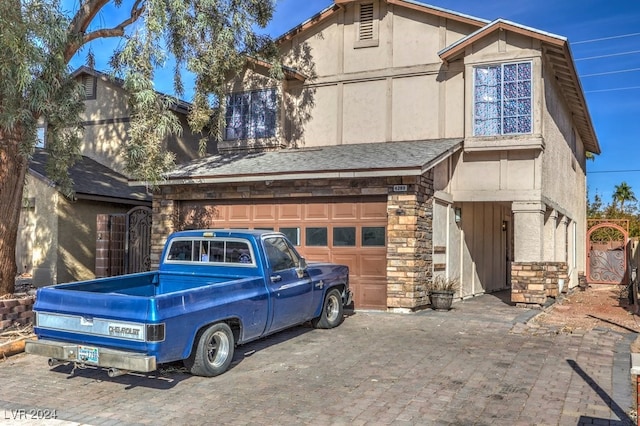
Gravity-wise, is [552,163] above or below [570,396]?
above

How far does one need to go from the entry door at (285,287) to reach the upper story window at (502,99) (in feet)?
22.5

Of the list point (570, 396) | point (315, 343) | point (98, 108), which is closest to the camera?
point (570, 396)

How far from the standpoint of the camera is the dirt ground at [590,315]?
34.6ft

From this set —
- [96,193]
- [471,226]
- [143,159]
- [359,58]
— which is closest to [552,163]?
[471,226]

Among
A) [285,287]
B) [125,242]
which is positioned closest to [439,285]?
[285,287]

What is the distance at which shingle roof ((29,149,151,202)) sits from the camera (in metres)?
15.6

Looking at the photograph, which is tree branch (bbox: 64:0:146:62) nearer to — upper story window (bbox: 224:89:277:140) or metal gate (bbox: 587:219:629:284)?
upper story window (bbox: 224:89:277:140)

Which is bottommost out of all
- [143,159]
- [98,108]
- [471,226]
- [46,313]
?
[46,313]

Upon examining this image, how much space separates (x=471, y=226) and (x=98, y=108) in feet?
42.8

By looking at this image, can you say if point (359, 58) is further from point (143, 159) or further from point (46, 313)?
point (46, 313)

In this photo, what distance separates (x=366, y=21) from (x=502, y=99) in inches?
172

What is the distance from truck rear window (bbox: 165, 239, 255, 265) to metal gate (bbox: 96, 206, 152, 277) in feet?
20.9

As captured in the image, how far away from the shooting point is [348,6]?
15.1 meters

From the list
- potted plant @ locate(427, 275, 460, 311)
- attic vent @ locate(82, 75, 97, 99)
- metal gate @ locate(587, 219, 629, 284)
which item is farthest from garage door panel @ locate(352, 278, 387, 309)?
metal gate @ locate(587, 219, 629, 284)
